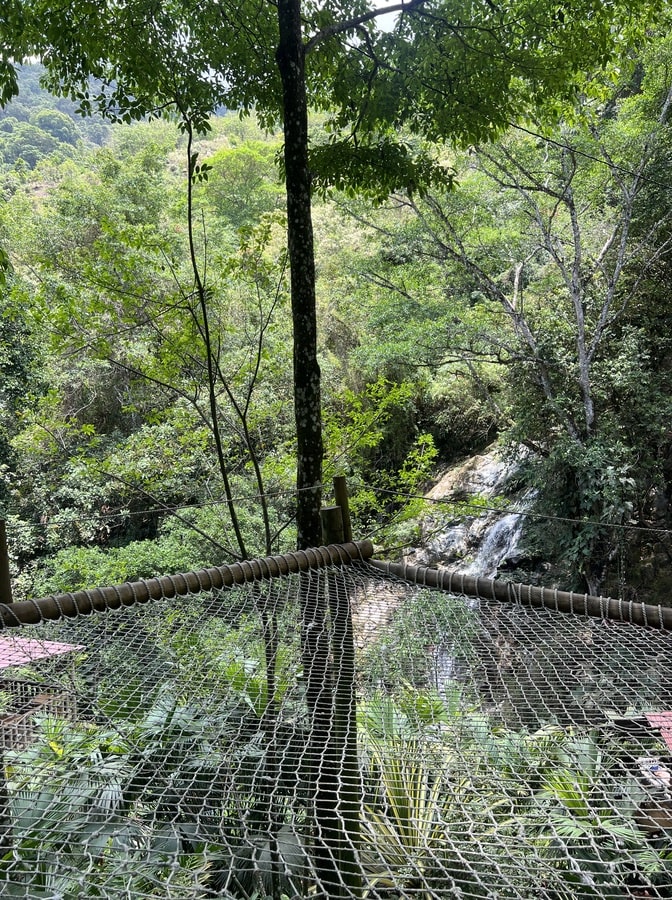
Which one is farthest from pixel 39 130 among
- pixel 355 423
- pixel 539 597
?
pixel 539 597

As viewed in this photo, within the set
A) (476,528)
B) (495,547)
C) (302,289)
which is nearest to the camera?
(302,289)

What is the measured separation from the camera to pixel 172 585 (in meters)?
1.86

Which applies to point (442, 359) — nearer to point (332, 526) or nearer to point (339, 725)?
point (332, 526)

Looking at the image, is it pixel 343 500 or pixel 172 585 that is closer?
pixel 172 585

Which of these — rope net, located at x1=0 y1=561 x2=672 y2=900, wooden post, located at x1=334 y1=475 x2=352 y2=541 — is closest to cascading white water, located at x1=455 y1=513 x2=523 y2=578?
wooden post, located at x1=334 y1=475 x2=352 y2=541

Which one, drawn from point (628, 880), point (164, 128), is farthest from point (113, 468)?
point (164, 128)

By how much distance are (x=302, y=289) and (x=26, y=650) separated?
4.77 feet

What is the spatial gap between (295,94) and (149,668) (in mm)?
1950

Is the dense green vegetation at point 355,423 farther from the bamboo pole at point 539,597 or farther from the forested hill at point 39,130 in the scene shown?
the forested hill at point 39,130

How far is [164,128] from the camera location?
1600cm

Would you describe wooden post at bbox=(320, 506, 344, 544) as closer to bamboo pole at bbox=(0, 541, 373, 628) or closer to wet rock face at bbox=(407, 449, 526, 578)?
bamboo pole at bbox=(0, 541, 373, 628)

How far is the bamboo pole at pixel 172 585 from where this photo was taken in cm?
159

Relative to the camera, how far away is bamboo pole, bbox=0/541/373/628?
1.59m

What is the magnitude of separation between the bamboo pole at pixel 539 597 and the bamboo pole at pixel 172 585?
19 centimetres
